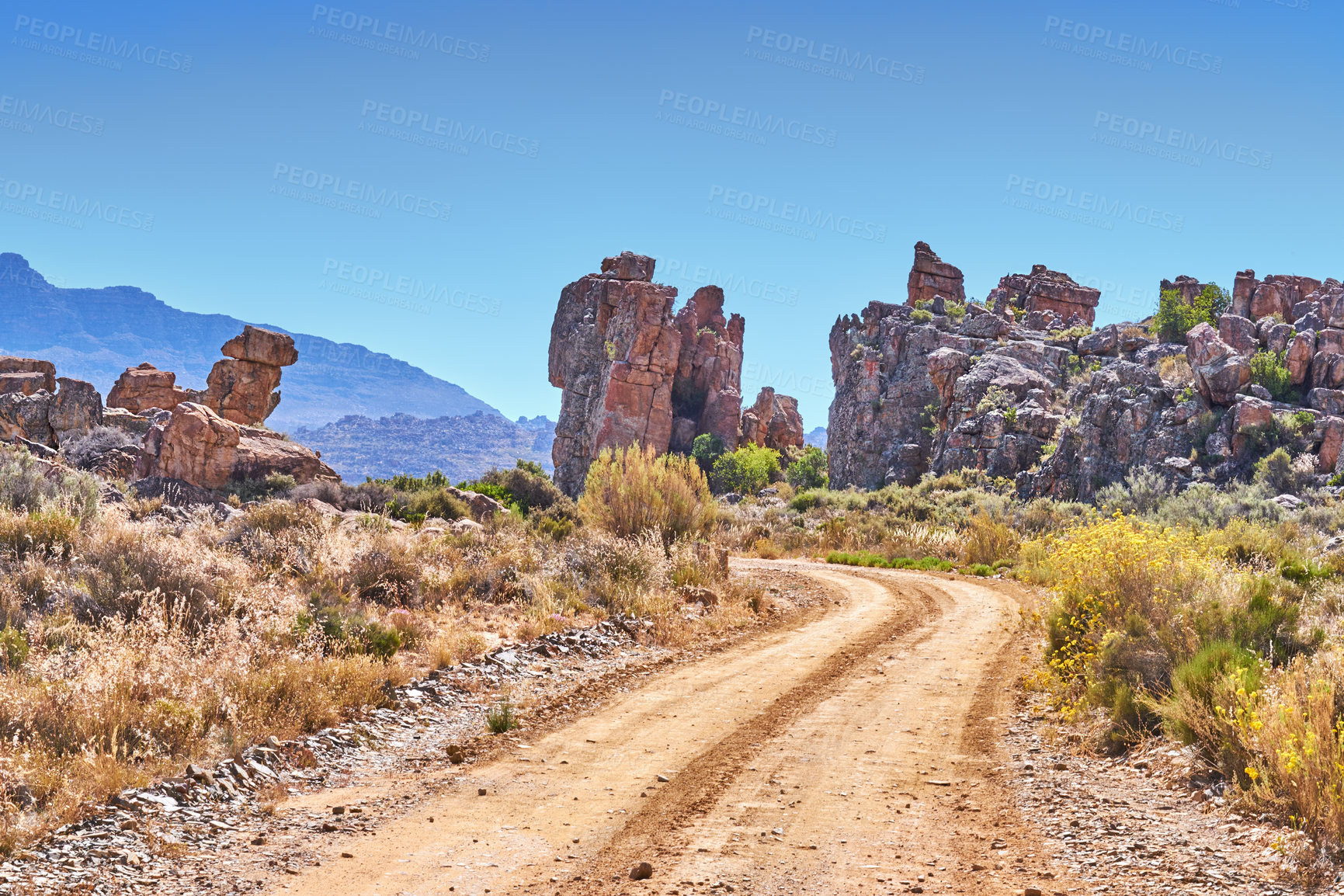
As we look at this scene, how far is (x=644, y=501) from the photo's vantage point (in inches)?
771

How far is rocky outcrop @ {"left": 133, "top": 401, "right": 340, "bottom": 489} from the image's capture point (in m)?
20.6

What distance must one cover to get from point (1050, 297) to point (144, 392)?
221ft

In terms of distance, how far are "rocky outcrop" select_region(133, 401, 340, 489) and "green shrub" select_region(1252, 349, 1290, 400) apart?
38019 mm

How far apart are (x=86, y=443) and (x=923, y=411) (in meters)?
47.4

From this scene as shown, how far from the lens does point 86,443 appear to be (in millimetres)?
22812

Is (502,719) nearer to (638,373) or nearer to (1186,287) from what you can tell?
(638,373)

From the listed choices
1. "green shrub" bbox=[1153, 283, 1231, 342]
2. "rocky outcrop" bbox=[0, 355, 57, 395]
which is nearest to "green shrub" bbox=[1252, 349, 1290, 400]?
"green shrub" bbox=[1153, 283, 1231, 342]

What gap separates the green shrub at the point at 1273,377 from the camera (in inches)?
1428

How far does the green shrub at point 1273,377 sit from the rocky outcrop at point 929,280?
1531 inches

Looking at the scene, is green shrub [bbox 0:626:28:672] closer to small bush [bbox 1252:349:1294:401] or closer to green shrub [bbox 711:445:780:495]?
small bush [bbox 1252:349:1294:401]

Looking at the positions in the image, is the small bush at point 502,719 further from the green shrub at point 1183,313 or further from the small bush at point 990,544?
the green shrub at point 1183,313

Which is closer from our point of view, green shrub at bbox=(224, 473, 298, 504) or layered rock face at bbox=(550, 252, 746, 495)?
green shrub at bbox=(224, 473, 298, 504)

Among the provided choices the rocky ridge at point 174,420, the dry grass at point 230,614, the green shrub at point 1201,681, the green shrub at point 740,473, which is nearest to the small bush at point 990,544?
the dry grass at point 230,614

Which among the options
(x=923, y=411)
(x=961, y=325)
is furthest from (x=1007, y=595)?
(x=961, y=325)
